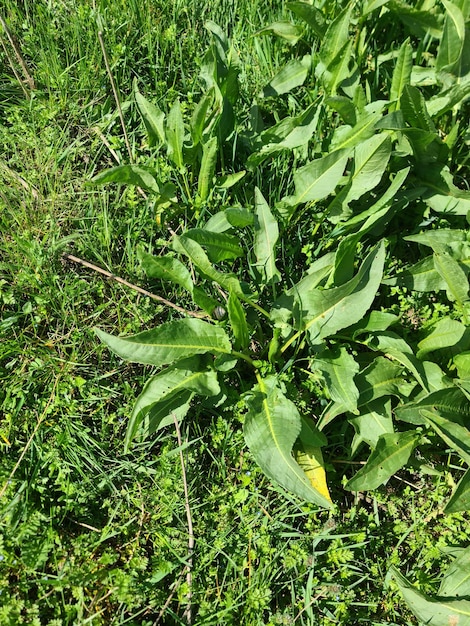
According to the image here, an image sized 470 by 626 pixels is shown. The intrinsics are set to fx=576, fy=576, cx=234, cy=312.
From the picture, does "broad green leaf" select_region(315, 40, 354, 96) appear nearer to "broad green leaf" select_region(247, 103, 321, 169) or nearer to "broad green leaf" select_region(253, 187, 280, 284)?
"broad green leaf" select_region(247, 103, 321, 169)

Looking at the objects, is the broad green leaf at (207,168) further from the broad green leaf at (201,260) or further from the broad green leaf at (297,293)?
the broad green leaf at (297,293)

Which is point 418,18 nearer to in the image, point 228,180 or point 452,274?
point 228,180

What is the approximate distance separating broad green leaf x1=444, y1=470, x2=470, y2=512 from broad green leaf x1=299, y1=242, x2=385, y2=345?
2.33ft

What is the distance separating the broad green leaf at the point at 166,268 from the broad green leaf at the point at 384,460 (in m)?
0.98

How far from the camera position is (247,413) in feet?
7.19

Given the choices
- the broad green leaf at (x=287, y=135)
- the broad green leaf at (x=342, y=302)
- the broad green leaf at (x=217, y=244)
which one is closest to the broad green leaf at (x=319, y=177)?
the broad green leaf at (x=287, y=135)

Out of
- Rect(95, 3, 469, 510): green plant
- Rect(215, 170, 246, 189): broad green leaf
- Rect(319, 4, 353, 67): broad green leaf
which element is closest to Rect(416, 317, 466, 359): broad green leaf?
Rect(95, 3, 469, 510): green plant

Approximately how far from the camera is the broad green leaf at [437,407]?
7.34ft

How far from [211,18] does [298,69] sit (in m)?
0.65

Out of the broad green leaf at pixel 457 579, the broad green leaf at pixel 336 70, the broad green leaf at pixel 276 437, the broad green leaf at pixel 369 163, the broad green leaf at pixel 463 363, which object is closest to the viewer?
the broad green leaf at pixel 276 437

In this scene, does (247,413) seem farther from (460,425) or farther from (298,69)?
(298,69)

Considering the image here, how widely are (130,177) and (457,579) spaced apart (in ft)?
6.83

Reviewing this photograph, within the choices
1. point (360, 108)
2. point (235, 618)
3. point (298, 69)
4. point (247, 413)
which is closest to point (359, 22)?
point (298, 69)

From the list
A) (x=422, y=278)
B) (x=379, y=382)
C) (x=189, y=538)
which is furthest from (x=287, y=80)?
(x=189, y=538)
